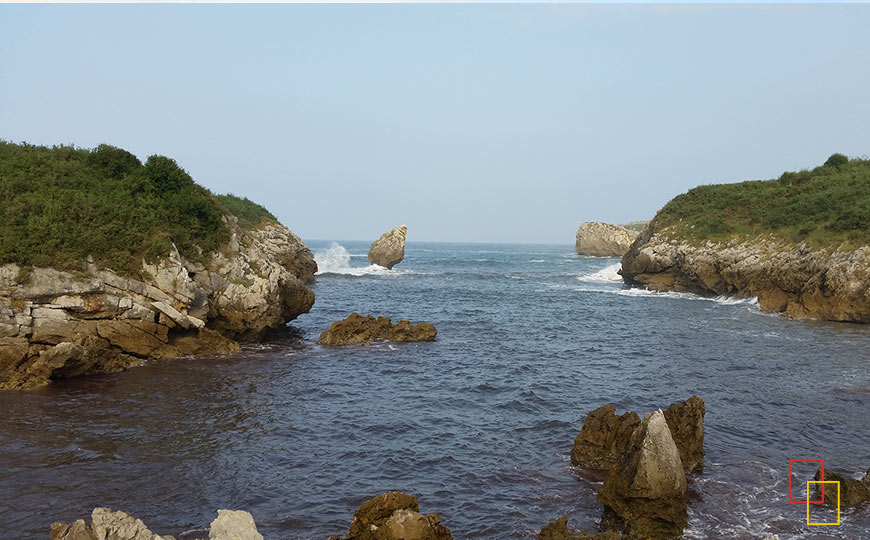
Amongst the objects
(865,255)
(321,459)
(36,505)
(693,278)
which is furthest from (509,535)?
(693,278)

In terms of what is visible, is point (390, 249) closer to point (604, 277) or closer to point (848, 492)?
point (604, 277)

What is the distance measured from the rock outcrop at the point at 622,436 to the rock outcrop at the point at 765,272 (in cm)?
2943

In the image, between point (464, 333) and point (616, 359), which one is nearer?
point (616, 359)

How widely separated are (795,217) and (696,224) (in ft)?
35.0

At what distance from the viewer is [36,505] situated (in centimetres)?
1259

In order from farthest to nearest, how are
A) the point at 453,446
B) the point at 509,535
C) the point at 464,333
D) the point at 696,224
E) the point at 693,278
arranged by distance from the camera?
the point at 696,224
the point at 693,278
the point at 464,333
the point at 453,446
the point at 509,535

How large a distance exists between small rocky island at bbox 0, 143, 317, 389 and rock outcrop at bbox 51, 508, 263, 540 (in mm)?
14484

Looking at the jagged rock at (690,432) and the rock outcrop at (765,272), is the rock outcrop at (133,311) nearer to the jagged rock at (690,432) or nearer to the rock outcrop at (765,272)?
the jagged rock at (690,432)

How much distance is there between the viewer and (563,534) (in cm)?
1123

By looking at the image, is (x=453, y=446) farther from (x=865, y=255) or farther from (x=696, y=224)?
(x=696, y=224)

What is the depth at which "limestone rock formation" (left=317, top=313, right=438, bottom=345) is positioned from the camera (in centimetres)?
3173

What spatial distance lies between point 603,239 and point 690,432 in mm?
125467

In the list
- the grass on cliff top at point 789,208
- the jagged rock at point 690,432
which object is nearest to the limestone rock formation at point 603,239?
the grass on cliff top at point 789,208

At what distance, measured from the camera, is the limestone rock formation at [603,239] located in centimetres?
13212
